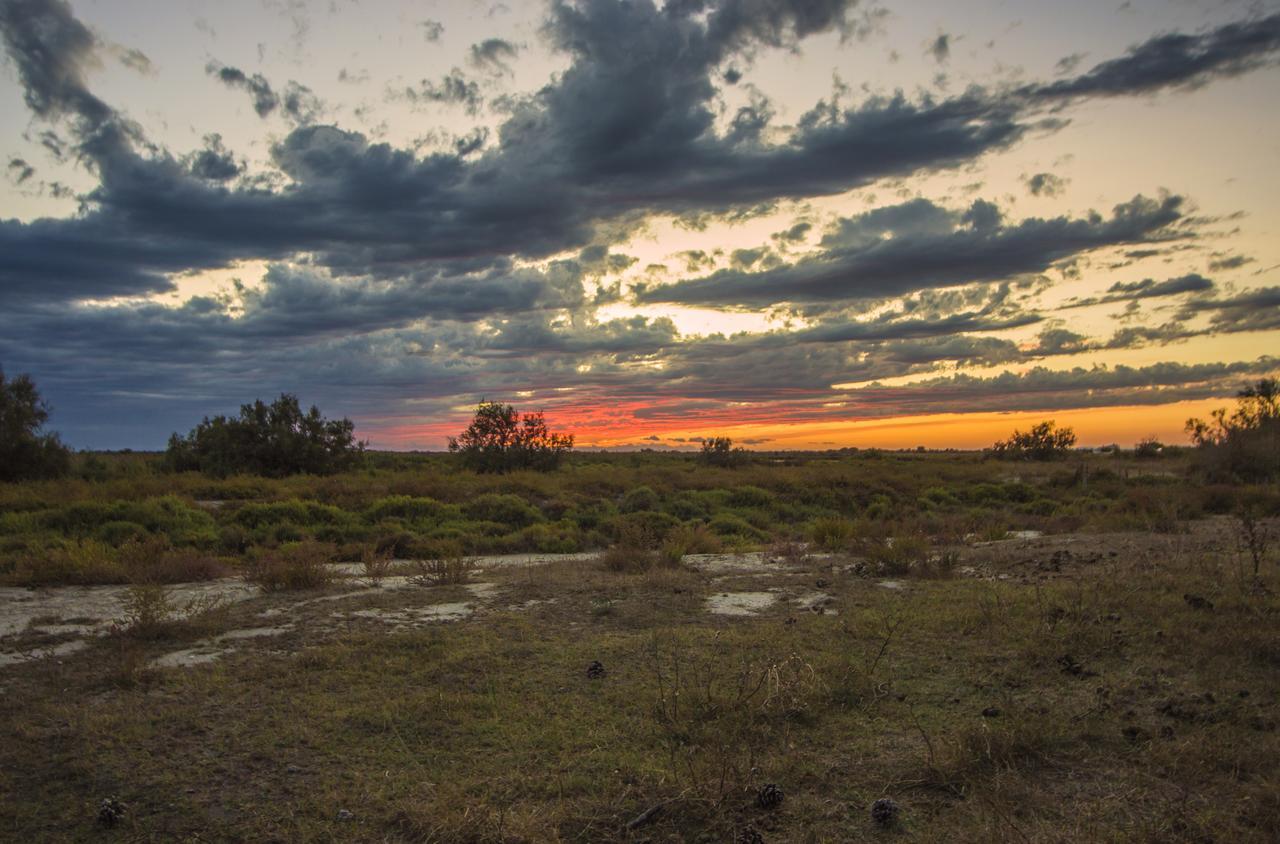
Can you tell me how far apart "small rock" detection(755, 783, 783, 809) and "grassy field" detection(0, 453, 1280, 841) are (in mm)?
21

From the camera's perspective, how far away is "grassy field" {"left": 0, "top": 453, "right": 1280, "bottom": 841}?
357cm

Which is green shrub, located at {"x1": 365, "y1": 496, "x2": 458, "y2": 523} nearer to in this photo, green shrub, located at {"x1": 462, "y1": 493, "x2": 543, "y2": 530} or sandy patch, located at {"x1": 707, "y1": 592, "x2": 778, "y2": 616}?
green shrub, located at {"x1": 462, "y1": 493, "x2": 543, "y2": 530}

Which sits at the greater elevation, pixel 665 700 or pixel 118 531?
pixel 118 531

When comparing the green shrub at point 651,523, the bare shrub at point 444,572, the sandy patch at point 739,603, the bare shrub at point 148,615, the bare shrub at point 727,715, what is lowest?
the green shrub at point 651,523

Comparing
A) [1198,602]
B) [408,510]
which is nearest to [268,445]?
[408,510]

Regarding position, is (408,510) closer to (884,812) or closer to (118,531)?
(118,531)

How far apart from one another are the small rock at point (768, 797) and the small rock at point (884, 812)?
448mm

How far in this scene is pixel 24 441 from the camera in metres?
25.0

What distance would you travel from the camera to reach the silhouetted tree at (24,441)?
2481 centimetres

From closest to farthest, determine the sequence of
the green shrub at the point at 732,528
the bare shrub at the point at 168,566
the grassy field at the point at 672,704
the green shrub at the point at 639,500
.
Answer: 1. the grassy field at the point at 672,704
2. the bare shrub at the point at 168,566
3. the green shrub at the point at 732,528
4. the green shrub at the point at 639,500

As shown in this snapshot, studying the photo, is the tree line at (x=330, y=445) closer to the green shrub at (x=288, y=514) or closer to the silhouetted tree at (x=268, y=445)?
the silhouetted tree at (x=268, y=445)

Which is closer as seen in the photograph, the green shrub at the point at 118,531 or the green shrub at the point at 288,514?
the green shrub at the point at 118,531

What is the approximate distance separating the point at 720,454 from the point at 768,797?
38272 millimetres

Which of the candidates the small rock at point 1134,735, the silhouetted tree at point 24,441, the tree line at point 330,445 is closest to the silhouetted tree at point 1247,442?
the tree line at point 330,445
